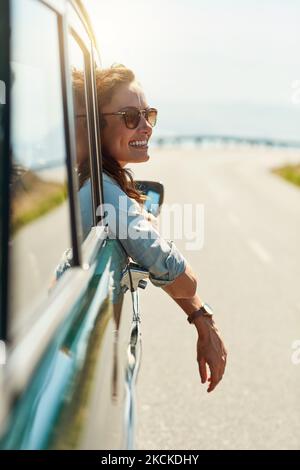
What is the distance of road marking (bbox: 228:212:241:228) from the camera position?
49.3ft

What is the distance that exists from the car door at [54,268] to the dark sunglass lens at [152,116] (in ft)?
0.55

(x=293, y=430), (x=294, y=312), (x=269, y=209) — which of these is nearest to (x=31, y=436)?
(x=293, y=430)

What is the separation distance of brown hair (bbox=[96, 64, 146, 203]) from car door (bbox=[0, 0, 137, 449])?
47 millimetres

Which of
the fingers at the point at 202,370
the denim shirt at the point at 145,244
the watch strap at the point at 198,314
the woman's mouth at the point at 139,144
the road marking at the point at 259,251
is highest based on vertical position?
the woman's mouth at the point at 139,144

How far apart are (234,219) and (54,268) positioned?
14129 millimetres

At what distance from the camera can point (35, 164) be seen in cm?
175

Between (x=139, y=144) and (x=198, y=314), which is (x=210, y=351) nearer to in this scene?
(x=198, y=314)

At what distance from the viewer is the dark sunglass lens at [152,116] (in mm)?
2211

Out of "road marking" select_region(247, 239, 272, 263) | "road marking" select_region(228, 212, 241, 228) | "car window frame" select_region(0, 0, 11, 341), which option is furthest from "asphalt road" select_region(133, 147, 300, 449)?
"car window frame" select_region(0, 0, 11, 341)

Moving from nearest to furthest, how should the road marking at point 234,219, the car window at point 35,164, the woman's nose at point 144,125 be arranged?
the car window at point 35,164 → the woman's nose at point 144,125 → the road marking at point 234,219

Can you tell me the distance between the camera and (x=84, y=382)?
1379 millimetres

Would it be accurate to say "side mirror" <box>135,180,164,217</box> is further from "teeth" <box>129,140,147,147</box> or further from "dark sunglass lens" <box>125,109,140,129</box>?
"dark sunglass lens" <box>125,109,140,129</box>

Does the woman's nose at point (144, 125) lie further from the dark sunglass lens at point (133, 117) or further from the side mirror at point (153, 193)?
the side mirror at point (153, 193)

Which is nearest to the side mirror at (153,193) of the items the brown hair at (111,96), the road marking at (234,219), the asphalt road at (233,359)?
the brown hair at (111,96)
